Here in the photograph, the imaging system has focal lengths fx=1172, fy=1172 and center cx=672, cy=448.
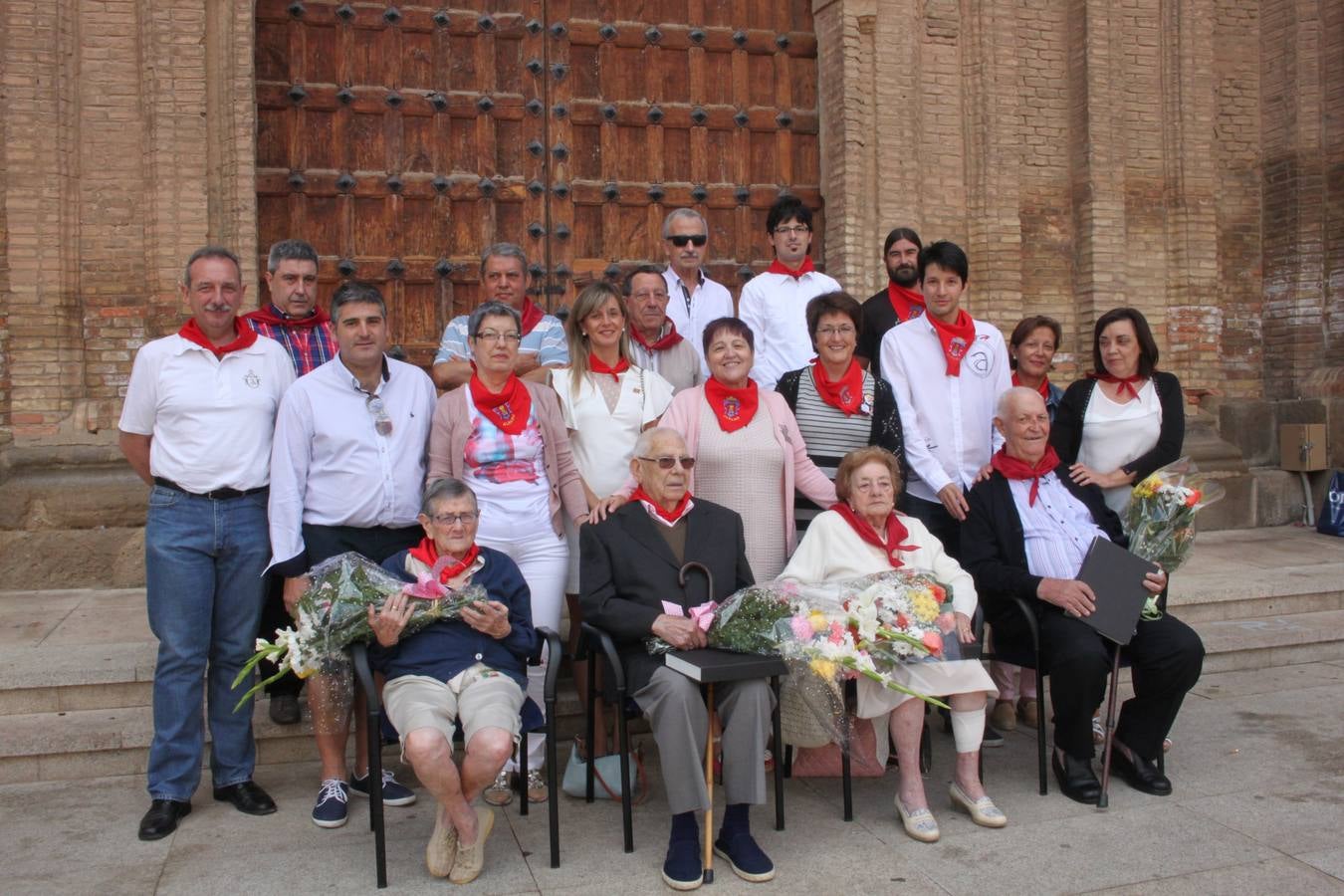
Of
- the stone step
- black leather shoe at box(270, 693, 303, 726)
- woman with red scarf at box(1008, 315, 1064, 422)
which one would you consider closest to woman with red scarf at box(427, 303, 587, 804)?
black leather shoe at box(270, 693, 303, 726)

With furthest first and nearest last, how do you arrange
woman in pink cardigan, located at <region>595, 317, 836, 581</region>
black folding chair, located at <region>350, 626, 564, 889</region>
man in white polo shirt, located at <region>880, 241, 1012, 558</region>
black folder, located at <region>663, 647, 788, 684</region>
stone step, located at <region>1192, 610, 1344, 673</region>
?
stone step, located at <region>1192, 610, 1344, 673</region>, man in white polo shirt, located at <region>880, 241, 1012, 558</region>, woman in pink cardigan, located at <region>595, 317, 836, 581</region>, black folder, located at <region>663, 647, 788, 684</region>, black folding chair, located at <region>350, 626, 564, 889</region>

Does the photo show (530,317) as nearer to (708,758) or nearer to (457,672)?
(457,672)

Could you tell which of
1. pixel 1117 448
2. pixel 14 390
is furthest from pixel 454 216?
pixel 1117 448

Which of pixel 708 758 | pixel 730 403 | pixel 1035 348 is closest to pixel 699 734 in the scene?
pixel 708 758

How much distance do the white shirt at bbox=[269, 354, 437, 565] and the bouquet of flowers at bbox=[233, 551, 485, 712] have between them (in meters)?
0.41

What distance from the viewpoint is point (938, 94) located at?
353 inches

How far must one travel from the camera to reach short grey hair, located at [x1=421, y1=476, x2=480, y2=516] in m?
3.98

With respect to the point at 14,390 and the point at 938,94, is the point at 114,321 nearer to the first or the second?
the point at 14,390

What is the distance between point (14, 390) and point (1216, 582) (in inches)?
292

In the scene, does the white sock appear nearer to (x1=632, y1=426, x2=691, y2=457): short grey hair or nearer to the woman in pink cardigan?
the woman in pink cardigan

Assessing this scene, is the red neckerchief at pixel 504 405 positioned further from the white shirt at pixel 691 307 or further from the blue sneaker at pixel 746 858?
the blue sneaker at pixel 746 858

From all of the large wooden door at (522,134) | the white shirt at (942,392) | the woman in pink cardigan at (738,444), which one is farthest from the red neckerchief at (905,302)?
the large wooden door at (522,134)

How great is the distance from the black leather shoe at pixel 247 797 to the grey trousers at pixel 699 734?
58.8 inches

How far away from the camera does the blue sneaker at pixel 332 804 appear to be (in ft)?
13.7
